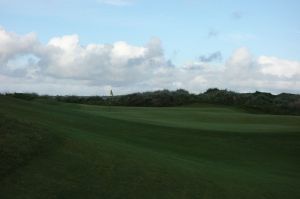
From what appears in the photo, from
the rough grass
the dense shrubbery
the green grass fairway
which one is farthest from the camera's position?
the dense shrubbery

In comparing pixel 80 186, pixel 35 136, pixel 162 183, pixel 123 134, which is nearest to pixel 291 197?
pixel 162 183

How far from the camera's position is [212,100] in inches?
2062

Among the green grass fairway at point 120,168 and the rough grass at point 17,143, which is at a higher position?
the rough grass at point 17,143

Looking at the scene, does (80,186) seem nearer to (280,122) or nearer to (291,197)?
(291,197)

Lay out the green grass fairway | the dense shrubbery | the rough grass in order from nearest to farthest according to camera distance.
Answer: the green grass fairway
the rough grass
the dense shrubbery

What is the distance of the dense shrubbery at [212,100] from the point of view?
49875 mm

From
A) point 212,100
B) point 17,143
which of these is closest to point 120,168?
point 17,143

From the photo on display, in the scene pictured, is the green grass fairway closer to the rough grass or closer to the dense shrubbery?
the rough grass

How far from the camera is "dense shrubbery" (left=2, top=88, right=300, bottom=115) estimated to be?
49.9 m

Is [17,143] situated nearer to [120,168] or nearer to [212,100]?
[120,168]

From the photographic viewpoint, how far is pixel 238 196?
12.2 metres

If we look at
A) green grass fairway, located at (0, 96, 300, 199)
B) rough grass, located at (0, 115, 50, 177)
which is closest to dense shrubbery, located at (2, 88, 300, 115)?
green grass fairway, located at (0, 96, 300, 199)

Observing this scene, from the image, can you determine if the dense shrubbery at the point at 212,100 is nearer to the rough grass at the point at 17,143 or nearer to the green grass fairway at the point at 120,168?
the green grass fairway at the point at 120,168

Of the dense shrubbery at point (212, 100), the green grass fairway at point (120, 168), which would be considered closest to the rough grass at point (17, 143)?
the green grass fairway at point (120, 168)
